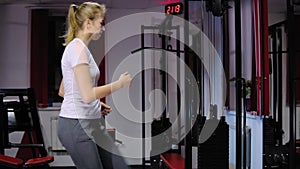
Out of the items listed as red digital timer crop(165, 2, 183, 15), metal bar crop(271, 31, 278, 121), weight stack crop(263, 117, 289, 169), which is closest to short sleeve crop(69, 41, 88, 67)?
weight stack crop(263, 117, 289, 169)

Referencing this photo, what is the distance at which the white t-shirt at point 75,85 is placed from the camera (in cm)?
181

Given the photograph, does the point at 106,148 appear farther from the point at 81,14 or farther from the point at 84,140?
the point at 81,14

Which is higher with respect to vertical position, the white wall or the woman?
the white wall

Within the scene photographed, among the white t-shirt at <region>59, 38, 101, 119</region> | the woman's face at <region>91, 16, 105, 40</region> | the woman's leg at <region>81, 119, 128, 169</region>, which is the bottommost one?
the woman's leg at <region>81, 119, 128, 169</region>

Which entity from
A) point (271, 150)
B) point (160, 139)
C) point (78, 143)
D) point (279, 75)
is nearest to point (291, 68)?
point (78, 143)

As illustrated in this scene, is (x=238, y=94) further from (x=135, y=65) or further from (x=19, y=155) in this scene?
(x=19, y=155)

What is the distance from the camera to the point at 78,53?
5.90ft

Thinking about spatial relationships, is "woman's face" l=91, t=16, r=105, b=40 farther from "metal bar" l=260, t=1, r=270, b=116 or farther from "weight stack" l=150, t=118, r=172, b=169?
"weight stack" l=150, t=118, r=172, b=169

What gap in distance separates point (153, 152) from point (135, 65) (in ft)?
5.33

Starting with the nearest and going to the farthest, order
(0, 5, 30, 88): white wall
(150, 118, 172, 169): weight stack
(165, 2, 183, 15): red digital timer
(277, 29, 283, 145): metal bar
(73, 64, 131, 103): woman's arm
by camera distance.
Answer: (73, 64, 131, 103): woman's arm
(277, 29, 283, 145): metal bar
(165, 2, 183, 15): red digital timer
(150, 118, 172, 169): weight stack
(0, 5, 30, 88): white wall

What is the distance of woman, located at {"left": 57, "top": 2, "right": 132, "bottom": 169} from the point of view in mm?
1783

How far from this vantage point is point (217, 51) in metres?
4.34

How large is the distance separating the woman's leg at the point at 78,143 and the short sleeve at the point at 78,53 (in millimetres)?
282

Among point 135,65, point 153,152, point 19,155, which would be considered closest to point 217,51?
point 153,152
